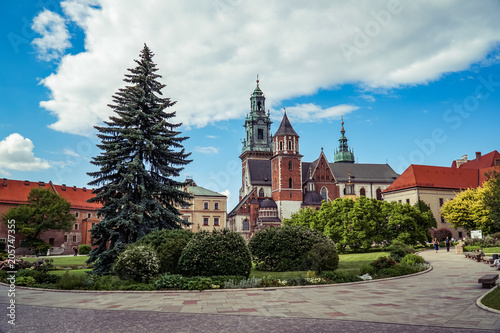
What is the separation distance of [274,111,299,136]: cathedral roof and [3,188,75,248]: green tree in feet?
132

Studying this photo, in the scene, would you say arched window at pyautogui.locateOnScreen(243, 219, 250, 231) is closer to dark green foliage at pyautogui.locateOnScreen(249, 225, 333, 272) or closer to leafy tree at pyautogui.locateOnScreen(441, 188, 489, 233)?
leafy tree at pyautogui.locateOnScreen(441, 188, 489, 233)

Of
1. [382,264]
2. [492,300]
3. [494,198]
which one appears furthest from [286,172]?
[492,300]

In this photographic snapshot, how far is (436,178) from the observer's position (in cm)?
6481

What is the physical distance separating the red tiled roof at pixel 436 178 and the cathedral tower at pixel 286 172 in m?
17.1

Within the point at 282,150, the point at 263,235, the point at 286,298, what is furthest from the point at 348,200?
the point at 286,298

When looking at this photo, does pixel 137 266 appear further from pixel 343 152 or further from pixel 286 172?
pixel 343 152

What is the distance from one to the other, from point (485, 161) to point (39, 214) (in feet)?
254

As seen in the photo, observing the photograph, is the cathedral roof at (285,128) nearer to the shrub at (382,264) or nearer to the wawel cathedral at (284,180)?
the wawel cathedral at (284,180)

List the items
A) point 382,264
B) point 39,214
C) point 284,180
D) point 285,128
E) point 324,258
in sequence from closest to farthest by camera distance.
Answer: point 382,264 < point 324,258 < point 39,214 < point 284,180 < point 285,128

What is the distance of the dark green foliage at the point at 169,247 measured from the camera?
19297 millimetres

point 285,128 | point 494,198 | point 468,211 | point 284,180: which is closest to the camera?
point 494,198

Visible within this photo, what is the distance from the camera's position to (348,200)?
151 ft

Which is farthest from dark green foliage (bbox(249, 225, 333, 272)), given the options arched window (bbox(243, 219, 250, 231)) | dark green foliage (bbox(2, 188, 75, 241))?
arched window (bbox(243, 219, 250, 231))

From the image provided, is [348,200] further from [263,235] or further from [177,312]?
[177,312]
